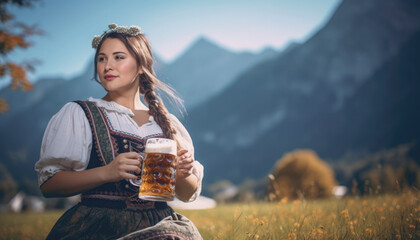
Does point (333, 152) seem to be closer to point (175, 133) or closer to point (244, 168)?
point (244, 168)

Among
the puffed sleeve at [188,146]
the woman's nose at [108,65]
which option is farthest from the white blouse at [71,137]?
the puffed sleeve at [188,146]

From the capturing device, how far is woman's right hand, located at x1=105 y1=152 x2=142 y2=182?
5.74 feet

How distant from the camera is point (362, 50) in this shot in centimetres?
17638

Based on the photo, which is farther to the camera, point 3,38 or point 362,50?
point 362,50

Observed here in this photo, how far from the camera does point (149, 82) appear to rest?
247 cm

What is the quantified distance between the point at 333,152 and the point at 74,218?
552 feet

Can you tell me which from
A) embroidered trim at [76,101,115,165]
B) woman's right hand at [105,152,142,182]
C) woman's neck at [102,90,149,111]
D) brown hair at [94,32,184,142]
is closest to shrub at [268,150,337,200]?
brown hair at [94,32,184,142]

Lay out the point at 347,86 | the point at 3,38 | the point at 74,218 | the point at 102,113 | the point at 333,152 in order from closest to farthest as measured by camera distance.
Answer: the point at 74,218, the point at 102,113, the point at 3,38, the point at 333,152, the point at 347,86

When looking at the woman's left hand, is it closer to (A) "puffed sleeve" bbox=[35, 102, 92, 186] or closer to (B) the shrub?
(A) "puffed sleeve" bbox=[35, 102, 92, 186]

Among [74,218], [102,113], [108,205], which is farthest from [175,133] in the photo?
[74,218]

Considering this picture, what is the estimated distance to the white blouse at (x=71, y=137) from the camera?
73.8 inches

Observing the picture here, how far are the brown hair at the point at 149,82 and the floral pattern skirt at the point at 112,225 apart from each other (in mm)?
622

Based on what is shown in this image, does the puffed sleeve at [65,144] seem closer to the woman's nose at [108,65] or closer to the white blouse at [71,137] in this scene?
the white blouse at [71,137]

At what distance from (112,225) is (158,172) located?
49cm
